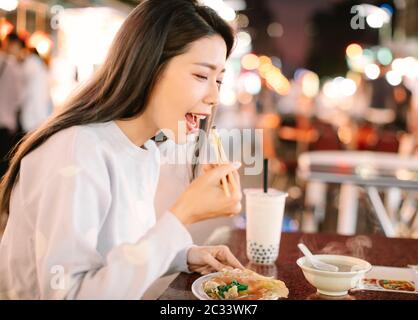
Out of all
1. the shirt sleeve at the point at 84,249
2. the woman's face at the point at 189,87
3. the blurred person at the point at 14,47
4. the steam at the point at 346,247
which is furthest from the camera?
the blurred person at the point at 14,47

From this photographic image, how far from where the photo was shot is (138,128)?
4.15ft

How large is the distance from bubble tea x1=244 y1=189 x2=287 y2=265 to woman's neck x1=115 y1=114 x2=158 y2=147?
0.32 metres

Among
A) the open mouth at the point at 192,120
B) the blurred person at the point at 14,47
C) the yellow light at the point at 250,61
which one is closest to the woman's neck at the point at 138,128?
the open mouth at the point at 192,120

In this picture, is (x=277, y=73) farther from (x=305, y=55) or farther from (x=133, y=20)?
(x=133, y=20)

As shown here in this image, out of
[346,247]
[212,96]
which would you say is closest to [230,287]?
[212,96]

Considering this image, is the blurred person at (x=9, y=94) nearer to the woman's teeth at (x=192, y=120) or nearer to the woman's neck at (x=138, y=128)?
the woman's neck at (x=138, y=128)

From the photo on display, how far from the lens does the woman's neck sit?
124 centimetres

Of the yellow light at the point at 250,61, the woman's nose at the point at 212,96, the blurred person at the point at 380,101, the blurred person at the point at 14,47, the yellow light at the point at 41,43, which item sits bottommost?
the blurred person at the point at 380,101

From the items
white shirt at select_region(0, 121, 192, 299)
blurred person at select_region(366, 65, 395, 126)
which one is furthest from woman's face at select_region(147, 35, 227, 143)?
blurred person at select_region(366, 65, 395, 126)

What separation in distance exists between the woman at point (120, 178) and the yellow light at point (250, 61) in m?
24.1

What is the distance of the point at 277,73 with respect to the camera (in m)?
22.4

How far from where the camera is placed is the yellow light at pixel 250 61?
2534 centimetres
